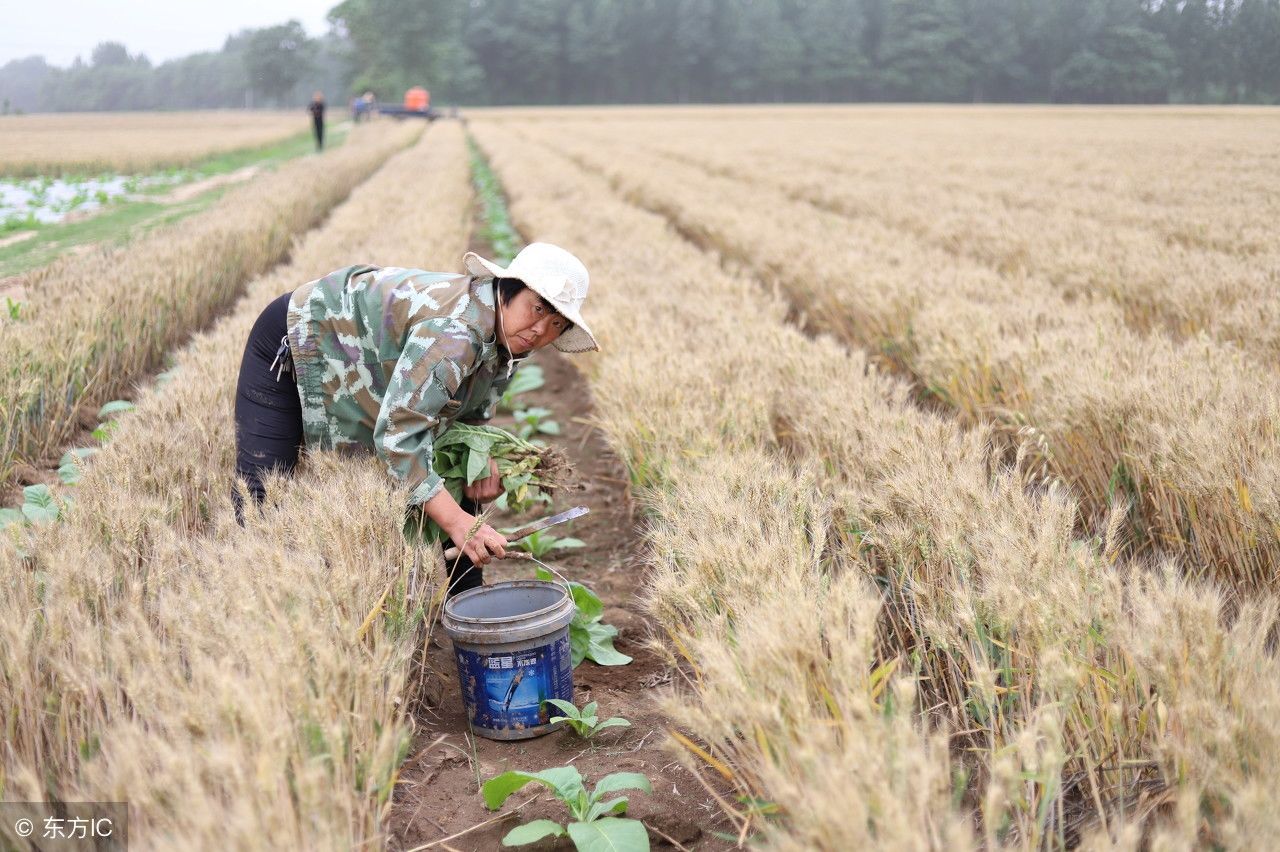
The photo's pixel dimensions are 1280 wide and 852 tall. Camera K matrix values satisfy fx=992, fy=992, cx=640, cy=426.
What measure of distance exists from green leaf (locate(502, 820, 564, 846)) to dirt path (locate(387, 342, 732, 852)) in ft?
0.37

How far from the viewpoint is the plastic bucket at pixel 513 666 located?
2.73 meters

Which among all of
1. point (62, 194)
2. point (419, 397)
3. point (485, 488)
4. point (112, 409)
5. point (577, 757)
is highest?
point (62, 194)

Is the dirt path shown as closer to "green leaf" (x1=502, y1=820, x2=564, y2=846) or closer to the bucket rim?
"green leaf" (x1=502, y1=820, x2=564, y2=846)

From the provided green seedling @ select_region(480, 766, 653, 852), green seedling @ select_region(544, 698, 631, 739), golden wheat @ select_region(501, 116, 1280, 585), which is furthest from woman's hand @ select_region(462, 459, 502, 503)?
golden wheat @ select_region(501, 116, 1280, 585)

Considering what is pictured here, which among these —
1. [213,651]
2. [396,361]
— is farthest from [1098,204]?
[213,651]

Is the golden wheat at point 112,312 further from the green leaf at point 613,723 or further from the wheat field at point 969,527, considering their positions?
the green leaf at point 613,723

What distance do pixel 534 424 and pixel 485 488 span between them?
211cm

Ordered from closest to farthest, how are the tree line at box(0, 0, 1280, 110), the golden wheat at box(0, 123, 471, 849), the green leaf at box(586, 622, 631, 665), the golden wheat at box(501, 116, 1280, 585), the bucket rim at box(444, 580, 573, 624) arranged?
the golden wheat at box(0, 123, 471, 849) → the bucket rim at box(444, 580, 573, 624) → the golden wheat at box(501, 116, 1280, 585) → the green leaf at box(586, 622, 631, 665) → the tree line at box(0, 0, 1280, 110)

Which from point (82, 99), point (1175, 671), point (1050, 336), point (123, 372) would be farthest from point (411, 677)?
point (82, 99)

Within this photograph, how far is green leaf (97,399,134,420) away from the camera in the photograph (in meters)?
5.12

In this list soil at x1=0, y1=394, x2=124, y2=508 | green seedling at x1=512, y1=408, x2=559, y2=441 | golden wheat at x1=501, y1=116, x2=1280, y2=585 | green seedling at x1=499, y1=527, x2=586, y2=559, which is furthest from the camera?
green seedling at x1=512, y1=408, x2=559, y2=441

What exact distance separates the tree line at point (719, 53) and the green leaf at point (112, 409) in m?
69.3

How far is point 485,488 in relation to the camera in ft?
11.5

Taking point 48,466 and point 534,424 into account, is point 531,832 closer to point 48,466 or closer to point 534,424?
point 534,424
